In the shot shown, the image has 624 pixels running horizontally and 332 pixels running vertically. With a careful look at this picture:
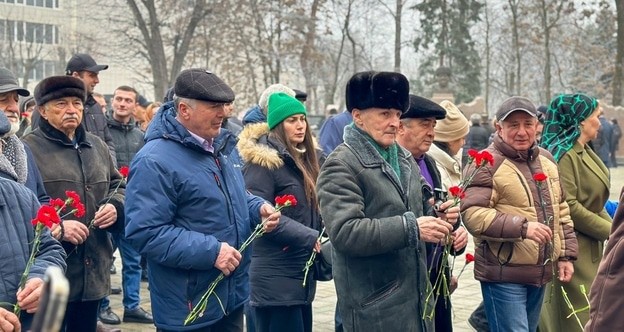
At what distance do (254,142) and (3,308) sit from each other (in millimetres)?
2332

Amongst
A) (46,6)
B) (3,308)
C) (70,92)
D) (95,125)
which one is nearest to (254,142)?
(70,92)

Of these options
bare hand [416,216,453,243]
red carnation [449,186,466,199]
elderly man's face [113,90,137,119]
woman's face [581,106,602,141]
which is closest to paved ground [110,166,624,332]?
elderly man's face [113,90,137,119]

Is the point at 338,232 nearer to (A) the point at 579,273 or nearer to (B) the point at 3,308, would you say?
(B) the point at 3,308

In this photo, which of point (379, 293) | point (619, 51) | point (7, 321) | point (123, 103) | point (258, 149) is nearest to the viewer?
point (7, 321)

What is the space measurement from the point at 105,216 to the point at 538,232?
2634 millimetres

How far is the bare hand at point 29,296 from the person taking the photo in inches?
148

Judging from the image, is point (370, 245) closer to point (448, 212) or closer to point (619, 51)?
point (448, 212)

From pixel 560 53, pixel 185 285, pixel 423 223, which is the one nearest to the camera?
pixel 423 223

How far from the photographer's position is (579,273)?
5.98 meters

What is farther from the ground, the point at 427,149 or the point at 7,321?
the point at 427,149

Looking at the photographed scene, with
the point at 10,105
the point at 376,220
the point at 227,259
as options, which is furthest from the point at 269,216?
the point at 10,105

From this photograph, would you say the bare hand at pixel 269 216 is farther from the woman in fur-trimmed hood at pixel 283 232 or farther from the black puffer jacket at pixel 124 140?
the black puffer jacket at pixel 124 140

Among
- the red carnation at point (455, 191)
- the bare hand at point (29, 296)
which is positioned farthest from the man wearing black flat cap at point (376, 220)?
the bare hand at point (29, 296)

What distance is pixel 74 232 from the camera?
5215mm
